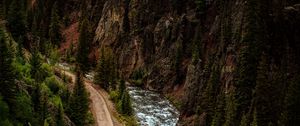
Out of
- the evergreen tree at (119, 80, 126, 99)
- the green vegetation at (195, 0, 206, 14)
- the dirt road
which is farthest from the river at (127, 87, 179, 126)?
the green vegetation at (195, 0, 206, 14)

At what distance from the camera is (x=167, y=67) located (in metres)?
125

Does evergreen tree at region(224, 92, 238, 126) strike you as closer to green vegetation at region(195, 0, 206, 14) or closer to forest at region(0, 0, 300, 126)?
forest at region(0, 0, 300, 126)

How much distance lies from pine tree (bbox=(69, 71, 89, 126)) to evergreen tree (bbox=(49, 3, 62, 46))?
82.5 metres

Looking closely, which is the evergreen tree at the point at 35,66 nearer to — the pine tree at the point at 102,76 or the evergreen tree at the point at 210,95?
the evergreen tree at the point at 210,95

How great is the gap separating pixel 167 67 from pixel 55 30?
53.1m

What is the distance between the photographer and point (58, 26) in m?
169

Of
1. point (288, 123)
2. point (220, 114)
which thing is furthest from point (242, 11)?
point (288, 123)

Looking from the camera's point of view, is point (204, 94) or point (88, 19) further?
point (88, 19)

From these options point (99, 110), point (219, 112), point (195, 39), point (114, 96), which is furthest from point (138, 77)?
point (219, 112)

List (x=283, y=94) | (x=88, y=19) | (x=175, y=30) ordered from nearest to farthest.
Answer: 1. (x=283, y=94)
2. (x=175, y=30)
3. (x=88, y=19)

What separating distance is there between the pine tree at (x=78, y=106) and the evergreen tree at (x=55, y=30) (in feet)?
271

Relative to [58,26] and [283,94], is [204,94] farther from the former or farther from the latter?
[58,26]

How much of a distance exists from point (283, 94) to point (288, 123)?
262 inches

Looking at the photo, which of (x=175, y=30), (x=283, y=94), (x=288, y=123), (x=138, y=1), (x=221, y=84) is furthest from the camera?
(x=138, y=1)
